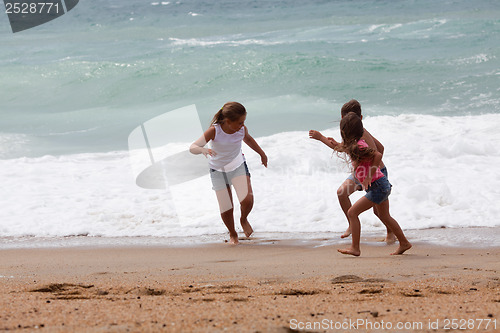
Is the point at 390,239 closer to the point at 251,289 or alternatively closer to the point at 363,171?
the point at 363,171

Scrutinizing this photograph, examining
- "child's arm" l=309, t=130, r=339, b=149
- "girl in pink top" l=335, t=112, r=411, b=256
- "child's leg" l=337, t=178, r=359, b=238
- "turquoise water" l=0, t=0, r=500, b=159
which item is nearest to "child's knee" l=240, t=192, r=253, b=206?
"child's leg" l=337, t=178, r=359, b=238

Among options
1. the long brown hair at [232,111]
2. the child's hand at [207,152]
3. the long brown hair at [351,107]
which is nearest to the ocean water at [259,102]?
the child's hand at [207,152]

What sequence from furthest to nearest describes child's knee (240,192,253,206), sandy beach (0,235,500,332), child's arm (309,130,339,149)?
child's knee (240,192,253,206), child's arm (309,130,339,149), sandy beach (0,235,500,332)

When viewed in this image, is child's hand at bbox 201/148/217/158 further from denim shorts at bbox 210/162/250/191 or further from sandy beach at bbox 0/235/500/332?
sandy beach at bbox 0/235/500/332

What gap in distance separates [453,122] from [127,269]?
7850 mm

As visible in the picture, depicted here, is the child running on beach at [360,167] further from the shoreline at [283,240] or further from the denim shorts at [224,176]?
the denim shorts at [224,176]

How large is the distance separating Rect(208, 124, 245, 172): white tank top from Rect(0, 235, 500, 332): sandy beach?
2.53ft

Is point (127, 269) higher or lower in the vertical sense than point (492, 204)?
higher

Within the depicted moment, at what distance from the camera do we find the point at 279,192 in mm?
7930

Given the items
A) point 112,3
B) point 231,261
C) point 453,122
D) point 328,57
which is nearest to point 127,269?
point 231,261

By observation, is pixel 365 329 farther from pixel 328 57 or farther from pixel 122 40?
pixel 122 40

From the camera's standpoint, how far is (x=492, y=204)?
22.9 feet

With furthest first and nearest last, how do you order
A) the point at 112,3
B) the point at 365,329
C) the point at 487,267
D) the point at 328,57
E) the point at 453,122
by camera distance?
the point at 112,3, the point at 328,57, the point at 453,122, the point at 487,267, the point at 365,329

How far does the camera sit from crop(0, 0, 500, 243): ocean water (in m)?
7.30
